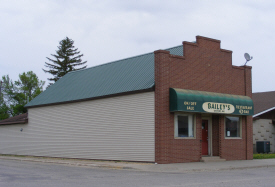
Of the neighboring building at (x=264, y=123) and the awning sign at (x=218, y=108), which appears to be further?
the neighboring building at (x=264, y=123)

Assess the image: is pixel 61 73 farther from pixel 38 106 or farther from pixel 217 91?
pixel 217 91

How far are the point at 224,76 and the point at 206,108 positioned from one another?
3442 mm

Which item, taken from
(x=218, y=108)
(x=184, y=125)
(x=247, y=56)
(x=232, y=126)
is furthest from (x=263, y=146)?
(x=184, y=125)

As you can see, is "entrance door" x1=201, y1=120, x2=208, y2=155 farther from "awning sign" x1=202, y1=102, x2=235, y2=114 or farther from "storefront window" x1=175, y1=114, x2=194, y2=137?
"storefront window" x1=175, y1=114, x2=194, y2=137

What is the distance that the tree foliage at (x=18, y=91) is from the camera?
2623 inches

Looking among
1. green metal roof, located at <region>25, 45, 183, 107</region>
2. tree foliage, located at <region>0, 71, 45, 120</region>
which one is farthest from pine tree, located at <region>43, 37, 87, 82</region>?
green metal roof, located at <region>25, 45, 183, 107</region>

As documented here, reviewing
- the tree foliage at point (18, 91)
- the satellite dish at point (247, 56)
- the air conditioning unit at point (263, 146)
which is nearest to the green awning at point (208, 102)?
the satellite dish at point (247, 56)

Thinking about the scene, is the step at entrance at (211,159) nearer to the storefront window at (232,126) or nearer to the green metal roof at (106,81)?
the storefront window at (232,126)

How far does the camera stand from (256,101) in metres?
37.6

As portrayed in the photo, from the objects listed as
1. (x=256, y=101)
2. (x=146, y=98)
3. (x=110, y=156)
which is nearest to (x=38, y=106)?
(x=110, y=156)

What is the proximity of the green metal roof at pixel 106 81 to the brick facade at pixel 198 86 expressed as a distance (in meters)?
1.07

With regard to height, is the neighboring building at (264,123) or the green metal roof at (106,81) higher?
the green metal roof at (106,81)

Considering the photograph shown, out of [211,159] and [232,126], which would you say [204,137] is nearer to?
[211,159]

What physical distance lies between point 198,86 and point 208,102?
1220 mm
